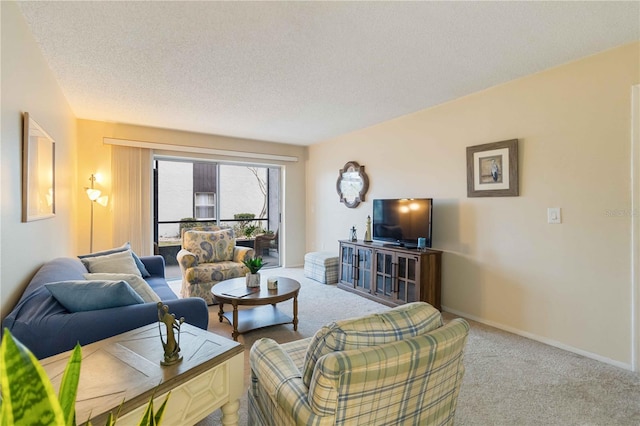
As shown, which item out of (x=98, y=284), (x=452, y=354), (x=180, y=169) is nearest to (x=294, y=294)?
(x=98, y=284)

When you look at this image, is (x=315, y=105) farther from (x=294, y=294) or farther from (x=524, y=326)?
(x=524, y=326)

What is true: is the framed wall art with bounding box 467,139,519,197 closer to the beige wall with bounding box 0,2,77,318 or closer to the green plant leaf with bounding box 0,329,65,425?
the green plant leaf with bounding box 0,329,65,425

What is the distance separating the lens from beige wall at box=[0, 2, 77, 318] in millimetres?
1647

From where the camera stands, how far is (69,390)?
0.60 metres

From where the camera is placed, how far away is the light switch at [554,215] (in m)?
2.67

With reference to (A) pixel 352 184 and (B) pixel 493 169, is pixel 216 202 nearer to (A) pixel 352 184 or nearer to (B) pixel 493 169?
(A) pixel 352 184

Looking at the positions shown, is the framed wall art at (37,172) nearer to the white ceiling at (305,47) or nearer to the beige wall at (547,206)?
the white ceiling at (305,47)

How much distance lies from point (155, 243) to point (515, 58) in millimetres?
5243

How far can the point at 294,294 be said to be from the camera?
2932 mm

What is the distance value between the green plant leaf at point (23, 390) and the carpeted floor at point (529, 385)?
5.05 feet

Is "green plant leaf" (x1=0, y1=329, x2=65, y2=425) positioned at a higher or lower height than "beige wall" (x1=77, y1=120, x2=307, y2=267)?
lower

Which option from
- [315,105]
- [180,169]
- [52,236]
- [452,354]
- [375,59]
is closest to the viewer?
[452,354]

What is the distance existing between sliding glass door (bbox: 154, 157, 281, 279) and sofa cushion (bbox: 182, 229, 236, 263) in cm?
59

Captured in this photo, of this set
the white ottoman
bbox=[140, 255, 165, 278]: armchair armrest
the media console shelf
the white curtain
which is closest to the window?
the white curtain
